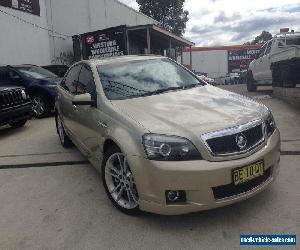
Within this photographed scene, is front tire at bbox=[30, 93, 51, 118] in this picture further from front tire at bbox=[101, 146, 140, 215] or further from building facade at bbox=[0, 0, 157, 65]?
front tire at bbox=[101, 146, 140, 215]

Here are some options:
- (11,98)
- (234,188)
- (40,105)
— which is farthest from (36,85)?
(234,188)

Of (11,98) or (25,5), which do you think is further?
(25,5)

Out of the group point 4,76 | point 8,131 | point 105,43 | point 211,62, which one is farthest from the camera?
point 211,62

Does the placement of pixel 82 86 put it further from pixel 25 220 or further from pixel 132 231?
pixel 132 231

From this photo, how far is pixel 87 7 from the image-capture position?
22391 millimetres

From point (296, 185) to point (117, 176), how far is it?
2.04 m

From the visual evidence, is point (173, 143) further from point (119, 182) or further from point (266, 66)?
point (266, 66)

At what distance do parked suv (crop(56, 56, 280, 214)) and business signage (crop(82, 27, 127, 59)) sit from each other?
13.1 m

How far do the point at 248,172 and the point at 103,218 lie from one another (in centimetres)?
150

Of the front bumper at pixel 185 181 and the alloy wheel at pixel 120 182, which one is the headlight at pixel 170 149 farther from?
the alloy wheel at pixel 120 182

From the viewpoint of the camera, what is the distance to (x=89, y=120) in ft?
15.1

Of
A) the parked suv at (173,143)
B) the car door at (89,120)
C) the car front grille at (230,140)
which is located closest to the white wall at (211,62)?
the car door at (89,120)

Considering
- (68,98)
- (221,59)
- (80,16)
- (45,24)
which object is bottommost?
(68,98)

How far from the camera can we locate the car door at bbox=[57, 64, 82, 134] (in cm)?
556
